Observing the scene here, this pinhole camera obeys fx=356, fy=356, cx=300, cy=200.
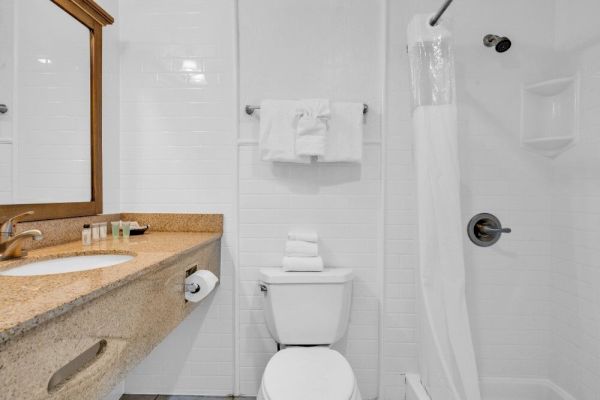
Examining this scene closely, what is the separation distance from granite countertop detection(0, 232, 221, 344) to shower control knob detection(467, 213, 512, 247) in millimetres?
1380

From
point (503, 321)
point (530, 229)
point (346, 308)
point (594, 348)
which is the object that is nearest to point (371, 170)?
Result: point (346, 308)

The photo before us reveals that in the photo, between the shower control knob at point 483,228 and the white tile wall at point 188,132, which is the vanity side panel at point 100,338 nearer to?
the white tile wall at point 188,132

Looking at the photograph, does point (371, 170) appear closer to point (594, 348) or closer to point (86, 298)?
point (594, 348)

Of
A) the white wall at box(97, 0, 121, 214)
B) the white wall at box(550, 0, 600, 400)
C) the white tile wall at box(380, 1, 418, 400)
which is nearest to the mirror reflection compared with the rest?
the white wall at box(97, 0, 121, 214)

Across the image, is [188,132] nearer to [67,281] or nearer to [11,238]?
[11,238]

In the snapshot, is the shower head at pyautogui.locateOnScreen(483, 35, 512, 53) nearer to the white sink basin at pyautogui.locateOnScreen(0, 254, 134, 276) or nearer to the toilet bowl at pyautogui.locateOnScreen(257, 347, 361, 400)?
the toilet bowl at pyautogui.locateOnScreen(257, 347, 361, 400)

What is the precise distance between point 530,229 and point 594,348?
1.93 feet

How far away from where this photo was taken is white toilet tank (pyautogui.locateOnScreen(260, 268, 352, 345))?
5.55 feet

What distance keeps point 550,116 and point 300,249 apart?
4.74 ft

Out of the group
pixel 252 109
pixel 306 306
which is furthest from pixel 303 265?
pixel 252 109

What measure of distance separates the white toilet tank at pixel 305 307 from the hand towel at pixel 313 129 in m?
0.61

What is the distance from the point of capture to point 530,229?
187cm

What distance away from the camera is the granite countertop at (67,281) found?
25.5 inches

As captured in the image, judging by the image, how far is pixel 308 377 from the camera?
4.31 ft
